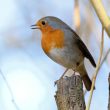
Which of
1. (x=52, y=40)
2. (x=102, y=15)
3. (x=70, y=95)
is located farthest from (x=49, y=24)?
(x=102, y=15)

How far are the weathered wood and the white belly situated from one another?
3.91 ft

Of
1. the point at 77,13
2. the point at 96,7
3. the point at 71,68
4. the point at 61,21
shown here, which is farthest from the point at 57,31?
the point at 96,7

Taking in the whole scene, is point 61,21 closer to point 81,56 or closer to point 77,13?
point 81,56

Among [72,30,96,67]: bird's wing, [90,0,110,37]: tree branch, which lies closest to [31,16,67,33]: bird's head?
[72,30,96,67]: bird's wing

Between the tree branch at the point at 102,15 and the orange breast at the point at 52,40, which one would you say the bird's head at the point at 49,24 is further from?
the tree branch at the point at 102,15

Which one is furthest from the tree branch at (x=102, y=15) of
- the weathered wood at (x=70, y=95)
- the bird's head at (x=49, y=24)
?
the bird's head at (x=49, y=24)

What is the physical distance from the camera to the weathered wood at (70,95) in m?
1.43

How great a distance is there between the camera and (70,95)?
4.86 feet

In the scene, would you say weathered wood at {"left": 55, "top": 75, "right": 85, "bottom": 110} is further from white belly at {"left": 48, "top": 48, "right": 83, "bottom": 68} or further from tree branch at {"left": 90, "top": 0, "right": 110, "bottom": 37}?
white belly at {"left": 48, "top": 48, "right": 83, "bottom": 68}

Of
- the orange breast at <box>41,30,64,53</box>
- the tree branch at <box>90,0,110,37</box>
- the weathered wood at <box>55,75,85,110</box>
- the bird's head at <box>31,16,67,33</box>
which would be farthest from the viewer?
the bird's head at <box>31,16,67,33</box>

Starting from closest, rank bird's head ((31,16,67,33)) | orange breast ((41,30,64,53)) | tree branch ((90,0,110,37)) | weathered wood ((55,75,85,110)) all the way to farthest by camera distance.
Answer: tree branch ((90,0,110,37))
weathered wood ((55,75,85,110))
orange breast ((41,30,64,53))
bird's head ((31,16,67,33))

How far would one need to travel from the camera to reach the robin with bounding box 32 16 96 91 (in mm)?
2836

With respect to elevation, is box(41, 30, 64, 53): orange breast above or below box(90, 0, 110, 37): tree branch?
above

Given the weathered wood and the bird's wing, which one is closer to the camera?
the weathered wood
